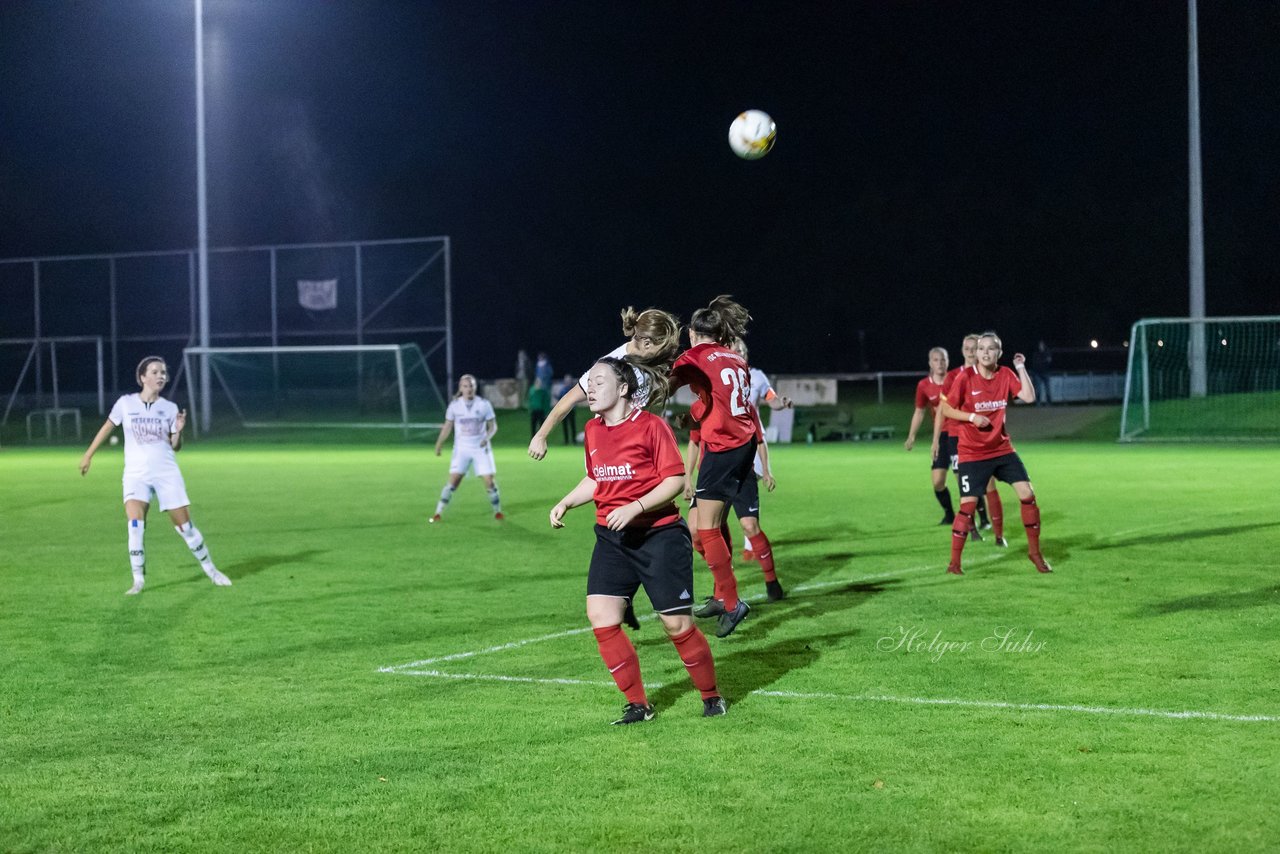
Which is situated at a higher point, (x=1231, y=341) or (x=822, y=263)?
(x=822, y=263)

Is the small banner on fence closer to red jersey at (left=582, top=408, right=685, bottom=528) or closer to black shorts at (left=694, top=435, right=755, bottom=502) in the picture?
black shorts at (left=694, top=435, right=755, bottom=502)

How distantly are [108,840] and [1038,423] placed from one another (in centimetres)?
3717

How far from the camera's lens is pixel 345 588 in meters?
11.7

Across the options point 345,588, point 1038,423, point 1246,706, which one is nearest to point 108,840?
point 1246,706

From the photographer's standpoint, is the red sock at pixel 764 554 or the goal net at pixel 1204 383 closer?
the red sock at pixel 764 554

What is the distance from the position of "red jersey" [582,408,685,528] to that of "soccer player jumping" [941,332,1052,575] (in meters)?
5.53

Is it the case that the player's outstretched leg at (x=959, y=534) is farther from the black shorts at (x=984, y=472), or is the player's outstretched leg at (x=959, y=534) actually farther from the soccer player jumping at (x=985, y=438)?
the black shorts at (x=984, y=472)

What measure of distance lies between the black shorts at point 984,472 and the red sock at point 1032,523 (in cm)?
26

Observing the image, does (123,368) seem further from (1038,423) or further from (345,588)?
(345,588)

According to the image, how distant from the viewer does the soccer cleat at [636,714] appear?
6660 mm

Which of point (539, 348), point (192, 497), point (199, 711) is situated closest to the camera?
point (199, 711)

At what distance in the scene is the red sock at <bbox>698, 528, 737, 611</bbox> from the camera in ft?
30.0

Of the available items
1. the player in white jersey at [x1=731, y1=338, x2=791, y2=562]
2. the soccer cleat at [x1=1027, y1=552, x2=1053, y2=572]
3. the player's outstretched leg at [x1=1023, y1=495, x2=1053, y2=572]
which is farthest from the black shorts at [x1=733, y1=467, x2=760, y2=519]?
the soccer cleat at [x1=1027, y1=552, x2=1053, y2=572]

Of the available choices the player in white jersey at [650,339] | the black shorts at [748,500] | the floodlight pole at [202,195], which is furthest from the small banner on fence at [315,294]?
the player in white jersey at [650,339]
